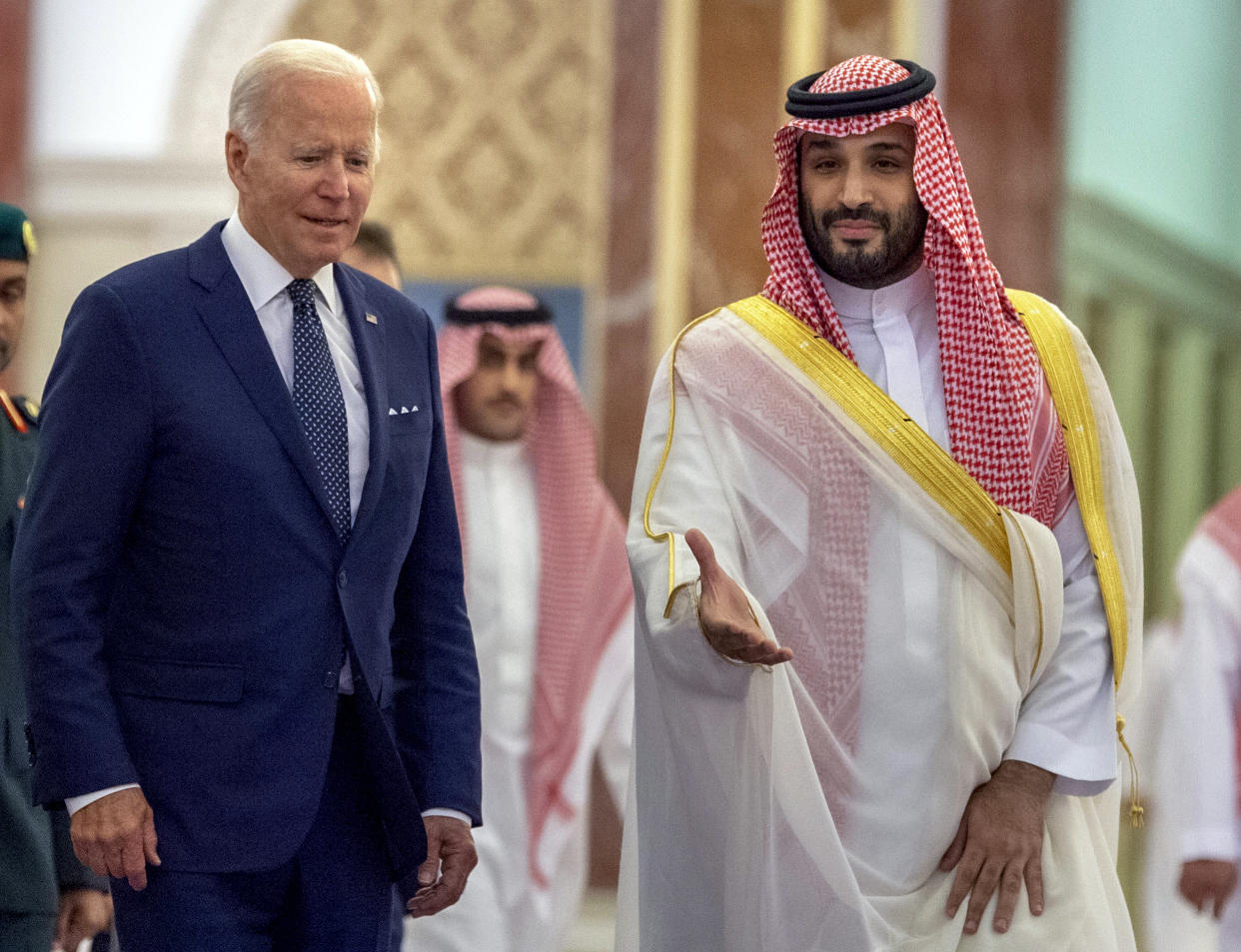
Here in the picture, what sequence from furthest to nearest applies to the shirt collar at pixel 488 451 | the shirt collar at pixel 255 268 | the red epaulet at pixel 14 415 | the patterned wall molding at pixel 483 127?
the patterned wall molding at pixel 483 127 → the shirt collar at pixel 488 451 → the red epaulet at pixel 14 415 → the shirt collar at pixel 255 268

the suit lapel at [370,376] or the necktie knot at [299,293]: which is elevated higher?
the necktie knot at [299,293]

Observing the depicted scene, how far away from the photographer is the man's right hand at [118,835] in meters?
2.63

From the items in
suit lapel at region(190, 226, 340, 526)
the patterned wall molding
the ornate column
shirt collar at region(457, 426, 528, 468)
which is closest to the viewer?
suit lapel at region(190, 226, 340, 526)

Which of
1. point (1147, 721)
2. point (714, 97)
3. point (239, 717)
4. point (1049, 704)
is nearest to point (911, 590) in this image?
point (1049, 704)

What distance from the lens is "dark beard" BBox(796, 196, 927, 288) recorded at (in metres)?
3.37

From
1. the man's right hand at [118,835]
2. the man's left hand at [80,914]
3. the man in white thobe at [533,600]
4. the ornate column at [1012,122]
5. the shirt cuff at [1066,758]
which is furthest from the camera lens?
the ornate column at [1012,122]

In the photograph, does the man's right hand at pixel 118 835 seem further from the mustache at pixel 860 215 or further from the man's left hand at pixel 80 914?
→ the mustache at pixel 860 215

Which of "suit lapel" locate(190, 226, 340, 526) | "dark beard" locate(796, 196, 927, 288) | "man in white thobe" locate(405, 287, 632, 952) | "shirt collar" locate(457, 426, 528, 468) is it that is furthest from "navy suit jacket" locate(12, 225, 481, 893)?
"shirt collar" locate(457, 426, 528, 468)

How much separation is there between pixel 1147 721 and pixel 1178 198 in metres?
3.43

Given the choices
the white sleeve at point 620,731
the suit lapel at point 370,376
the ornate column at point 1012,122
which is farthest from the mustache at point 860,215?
the ornate column at point 1012,122

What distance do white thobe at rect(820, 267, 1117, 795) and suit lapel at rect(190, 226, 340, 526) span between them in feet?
3.30

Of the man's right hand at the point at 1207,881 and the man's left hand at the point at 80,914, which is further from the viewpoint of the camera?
the man's right hand at the point at 1207,881

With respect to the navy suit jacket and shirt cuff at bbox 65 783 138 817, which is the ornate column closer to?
the navy suit jacket

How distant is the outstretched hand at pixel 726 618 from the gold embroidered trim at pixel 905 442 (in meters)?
0.44
